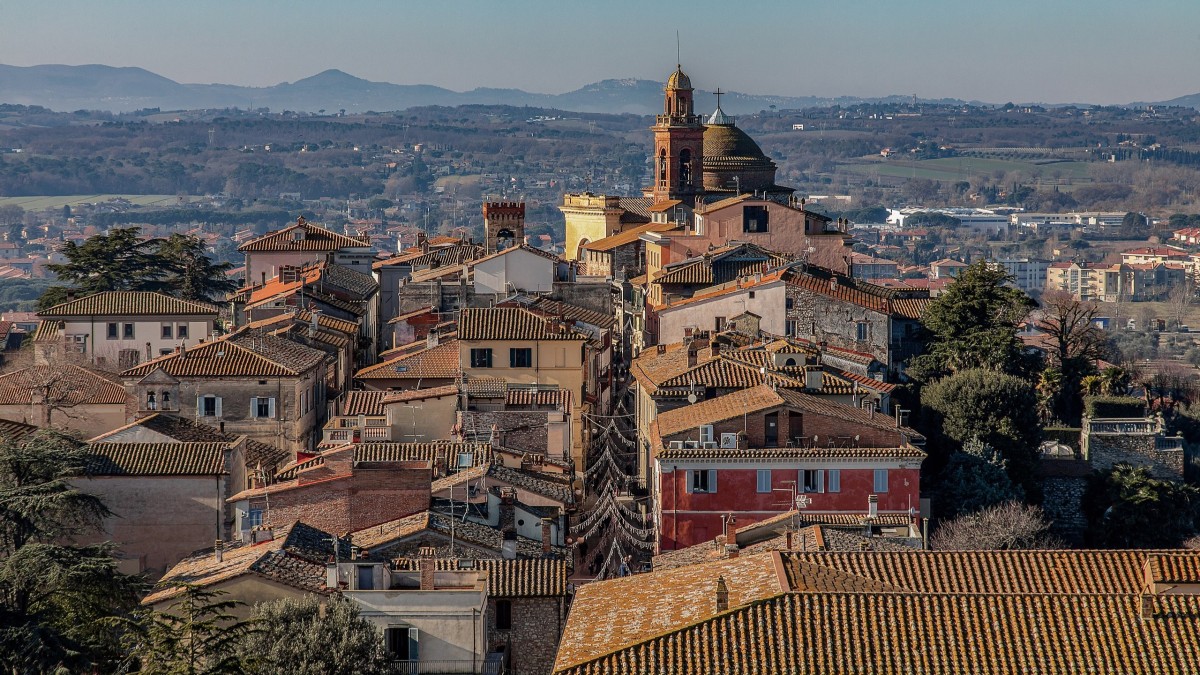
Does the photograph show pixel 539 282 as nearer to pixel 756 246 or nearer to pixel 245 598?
pixel 756 246

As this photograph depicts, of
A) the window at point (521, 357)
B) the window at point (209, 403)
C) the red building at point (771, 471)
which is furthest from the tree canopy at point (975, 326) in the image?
the window at point (209, 403)

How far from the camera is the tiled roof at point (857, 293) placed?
51.8 meters

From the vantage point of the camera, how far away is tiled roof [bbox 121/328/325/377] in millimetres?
44562

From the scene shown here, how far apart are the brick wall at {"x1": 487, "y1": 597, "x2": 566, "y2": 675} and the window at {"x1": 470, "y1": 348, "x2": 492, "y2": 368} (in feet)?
55.2

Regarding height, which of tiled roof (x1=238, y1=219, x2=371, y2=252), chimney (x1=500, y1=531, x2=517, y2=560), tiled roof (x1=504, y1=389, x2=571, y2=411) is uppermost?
tiled roof (x1=238, y1=219, x2=371, y2=252)

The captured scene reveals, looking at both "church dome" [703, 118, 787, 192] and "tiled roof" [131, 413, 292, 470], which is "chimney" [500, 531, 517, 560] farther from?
"church dome" [703, 118, 787, 192]

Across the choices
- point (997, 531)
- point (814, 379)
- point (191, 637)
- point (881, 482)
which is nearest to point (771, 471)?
point (881, 482)

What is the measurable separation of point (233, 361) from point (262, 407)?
1170mm

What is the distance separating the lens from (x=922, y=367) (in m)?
51.6

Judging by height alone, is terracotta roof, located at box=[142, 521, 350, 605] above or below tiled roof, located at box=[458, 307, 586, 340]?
below

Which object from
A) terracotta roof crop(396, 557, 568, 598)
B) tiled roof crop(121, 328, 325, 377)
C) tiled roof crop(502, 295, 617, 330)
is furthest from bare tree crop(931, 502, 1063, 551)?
tiled roof crop(502, 295, 617, 330)

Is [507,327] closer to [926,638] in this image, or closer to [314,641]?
[314,641]

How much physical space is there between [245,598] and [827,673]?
320 inches

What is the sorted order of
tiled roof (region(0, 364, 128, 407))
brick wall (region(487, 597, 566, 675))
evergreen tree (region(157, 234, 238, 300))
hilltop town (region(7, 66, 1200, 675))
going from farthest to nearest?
evergreen tree (region(157, 234, 238, 300)) → tiled roof (region(0, 364, 128, 407)) → brick wall (region(487, 597, 566, 675)) → hilltop town (region(7, 66, 1200, 675))
